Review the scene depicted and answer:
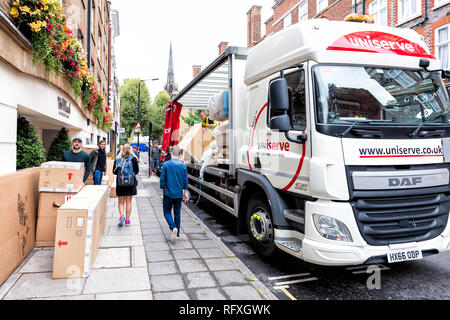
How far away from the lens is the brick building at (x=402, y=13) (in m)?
13.5

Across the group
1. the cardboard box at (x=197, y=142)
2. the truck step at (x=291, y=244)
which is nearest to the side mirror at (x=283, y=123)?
the truck step at (x=291, y=244)

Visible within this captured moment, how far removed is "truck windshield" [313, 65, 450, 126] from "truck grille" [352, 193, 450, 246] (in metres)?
0.88

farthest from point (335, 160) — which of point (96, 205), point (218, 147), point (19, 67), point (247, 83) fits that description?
point (19, 67)

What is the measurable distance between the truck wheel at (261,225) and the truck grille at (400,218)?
4.34ft

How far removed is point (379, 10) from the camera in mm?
16719

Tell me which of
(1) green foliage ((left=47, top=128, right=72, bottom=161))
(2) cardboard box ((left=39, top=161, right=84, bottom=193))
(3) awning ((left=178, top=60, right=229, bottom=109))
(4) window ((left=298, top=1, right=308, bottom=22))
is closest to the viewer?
(2) cardboard box ((left=39, top=161, right=84, bottom=193))

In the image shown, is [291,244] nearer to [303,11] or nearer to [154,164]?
[154,164]

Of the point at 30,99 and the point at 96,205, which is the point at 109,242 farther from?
the point at 30,99

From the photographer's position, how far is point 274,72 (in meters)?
4.45

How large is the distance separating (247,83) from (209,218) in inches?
144

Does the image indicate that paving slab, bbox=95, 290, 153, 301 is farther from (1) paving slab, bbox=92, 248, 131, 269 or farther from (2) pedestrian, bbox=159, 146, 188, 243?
(2) pedestrian, bbox=159, 146, 188, 243

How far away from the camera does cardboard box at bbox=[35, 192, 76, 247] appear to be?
4867mm

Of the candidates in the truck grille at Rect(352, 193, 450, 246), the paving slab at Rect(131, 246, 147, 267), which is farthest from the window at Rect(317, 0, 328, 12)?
the paving slab at Rect(131, 246, 147, 267)

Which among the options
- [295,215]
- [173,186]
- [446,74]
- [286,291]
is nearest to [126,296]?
[286,291]
